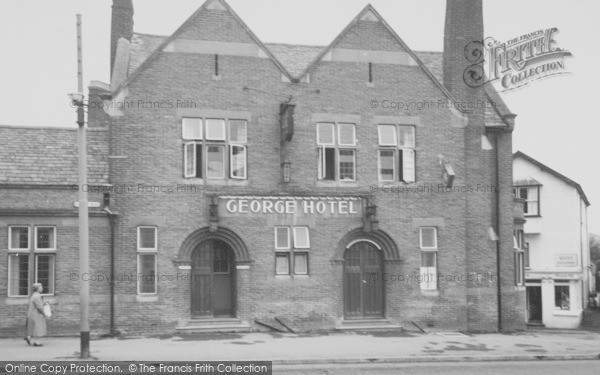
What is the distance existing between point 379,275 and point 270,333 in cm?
433

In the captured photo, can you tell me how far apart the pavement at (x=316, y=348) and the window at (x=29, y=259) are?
1630mm

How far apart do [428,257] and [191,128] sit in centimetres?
902

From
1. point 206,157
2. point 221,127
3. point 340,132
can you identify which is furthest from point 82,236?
point 340,132

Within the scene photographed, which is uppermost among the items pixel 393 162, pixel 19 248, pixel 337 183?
pixel 393 162

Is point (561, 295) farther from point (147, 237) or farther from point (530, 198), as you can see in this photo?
point (147, 237)

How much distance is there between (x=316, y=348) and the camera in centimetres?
1831

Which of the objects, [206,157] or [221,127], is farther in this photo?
[221,127]

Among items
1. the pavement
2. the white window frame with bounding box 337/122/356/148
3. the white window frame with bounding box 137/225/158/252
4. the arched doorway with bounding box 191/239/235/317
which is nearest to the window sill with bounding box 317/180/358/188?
the white window frame with bounding box 337/122/356/148

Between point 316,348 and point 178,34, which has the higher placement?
point 178,34

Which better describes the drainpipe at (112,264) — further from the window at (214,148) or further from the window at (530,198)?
the window at (530,198)

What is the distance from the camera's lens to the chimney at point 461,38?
24.3 metres

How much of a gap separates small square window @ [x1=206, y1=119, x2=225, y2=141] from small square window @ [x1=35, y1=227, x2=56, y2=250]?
18.2 feet

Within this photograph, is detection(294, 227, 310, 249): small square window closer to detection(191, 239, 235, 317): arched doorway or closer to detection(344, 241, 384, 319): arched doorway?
detection(344, 241, 384, 319): arched doorway

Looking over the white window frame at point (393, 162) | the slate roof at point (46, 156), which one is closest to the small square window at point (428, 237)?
the white window frame at point (393, 162)
